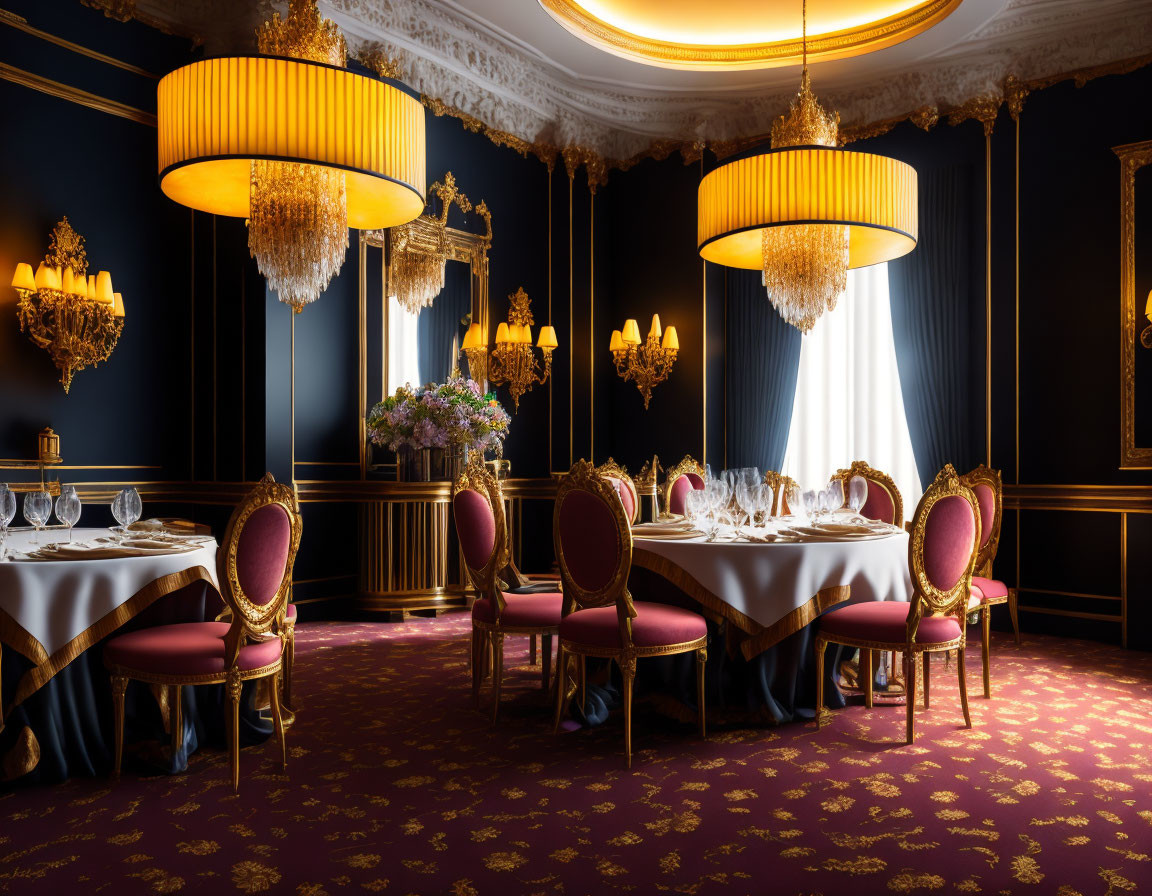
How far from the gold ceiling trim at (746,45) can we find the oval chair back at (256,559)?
482 cm

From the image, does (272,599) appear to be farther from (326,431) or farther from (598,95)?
(598,95)

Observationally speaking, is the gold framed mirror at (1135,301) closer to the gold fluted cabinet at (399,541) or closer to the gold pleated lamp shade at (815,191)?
the gold pleated lamp shade at (815,191)

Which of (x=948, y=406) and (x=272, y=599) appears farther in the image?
(x=948, y=406)

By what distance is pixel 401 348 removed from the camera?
7078 millimetres

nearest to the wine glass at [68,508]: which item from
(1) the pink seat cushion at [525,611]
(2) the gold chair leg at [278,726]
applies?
(2) the gold chair leg at [278,726]

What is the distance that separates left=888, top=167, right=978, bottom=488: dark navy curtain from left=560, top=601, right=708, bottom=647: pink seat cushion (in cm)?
388

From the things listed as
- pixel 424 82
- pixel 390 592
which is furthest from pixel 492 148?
pixel 390 592

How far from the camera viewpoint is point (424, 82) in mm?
7043

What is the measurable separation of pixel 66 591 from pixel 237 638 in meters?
0.62

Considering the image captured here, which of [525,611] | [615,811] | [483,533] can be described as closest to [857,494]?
[525,611]

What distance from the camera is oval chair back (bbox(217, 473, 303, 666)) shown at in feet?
10.2

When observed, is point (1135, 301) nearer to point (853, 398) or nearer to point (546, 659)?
point (853, 398)

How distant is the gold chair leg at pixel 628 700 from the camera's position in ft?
11.1

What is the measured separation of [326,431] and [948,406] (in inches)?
181
